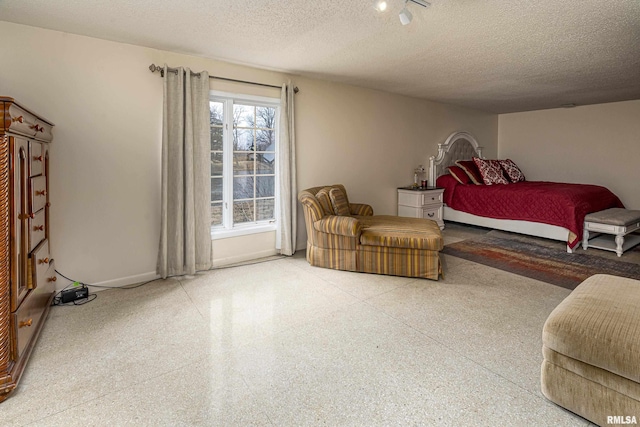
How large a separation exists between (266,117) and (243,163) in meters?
0.63

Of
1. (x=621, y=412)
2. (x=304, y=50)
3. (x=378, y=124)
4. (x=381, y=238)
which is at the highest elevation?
(x=304, y=50)

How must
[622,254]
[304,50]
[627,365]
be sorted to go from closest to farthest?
[627,365], [304,50], [622,254]

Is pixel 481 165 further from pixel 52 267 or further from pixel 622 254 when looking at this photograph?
pixel 52 267

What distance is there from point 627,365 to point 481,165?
488cm

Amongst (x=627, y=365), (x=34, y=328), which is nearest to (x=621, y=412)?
(x=627, y=365)

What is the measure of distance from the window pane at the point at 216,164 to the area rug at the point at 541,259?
2.93m

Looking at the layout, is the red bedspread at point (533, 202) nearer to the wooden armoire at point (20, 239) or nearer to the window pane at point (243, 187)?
the window pane at point (243, 187)

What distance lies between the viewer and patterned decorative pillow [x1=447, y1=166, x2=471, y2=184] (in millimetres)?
5594

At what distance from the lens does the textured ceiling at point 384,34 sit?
7.49 feet

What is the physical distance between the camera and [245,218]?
388 centimetres

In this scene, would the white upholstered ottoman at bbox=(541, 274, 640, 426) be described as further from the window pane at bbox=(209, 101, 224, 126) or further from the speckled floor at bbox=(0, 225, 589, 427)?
the window pane at bbox=(209, 101, 224, 126)

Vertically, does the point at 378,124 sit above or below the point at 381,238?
above

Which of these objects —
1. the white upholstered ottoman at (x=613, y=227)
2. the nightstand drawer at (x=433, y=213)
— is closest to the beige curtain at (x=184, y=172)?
the nightstand drawer at (x=433, y=213)

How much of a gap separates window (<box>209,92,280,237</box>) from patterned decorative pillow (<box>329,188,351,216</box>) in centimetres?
72
